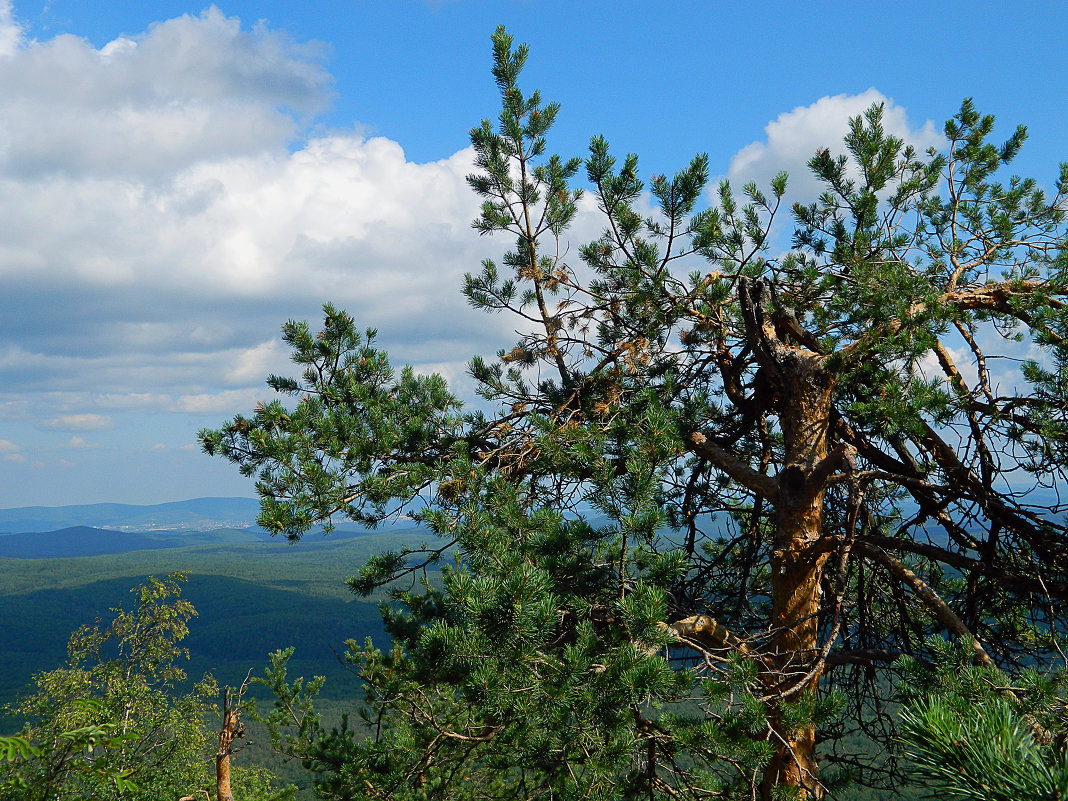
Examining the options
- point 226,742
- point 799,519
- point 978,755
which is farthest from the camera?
point 226,742

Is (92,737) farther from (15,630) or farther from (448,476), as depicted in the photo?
(15,630)

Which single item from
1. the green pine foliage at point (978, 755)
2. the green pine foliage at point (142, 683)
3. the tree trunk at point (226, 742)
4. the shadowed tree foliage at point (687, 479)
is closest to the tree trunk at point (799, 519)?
the shadowed tree foliage at point (687, 479)

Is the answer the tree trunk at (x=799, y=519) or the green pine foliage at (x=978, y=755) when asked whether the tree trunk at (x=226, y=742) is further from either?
the green pine foliage at (x=978, y=755)

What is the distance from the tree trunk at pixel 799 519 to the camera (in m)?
3.87

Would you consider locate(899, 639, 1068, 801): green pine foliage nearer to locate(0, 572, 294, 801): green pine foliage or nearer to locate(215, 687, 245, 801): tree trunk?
locate(215, 687, 245, 801): tree trunk

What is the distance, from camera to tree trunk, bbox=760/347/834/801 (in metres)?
3.87

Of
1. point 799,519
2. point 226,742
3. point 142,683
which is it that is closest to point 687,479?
point 799,519

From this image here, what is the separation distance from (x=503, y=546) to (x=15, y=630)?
588ft

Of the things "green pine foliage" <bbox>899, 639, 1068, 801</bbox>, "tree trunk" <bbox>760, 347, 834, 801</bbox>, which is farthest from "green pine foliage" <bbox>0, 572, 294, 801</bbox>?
"green pine foliage" <bbox>899, 639, 1068, 801</bbox>

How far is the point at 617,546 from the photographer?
3.24 m

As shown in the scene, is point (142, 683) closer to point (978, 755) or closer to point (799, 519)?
point (799, 519)

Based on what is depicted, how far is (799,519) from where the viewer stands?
399cm

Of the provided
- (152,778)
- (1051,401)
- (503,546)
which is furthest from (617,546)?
(152,778)

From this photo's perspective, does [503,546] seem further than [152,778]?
No
